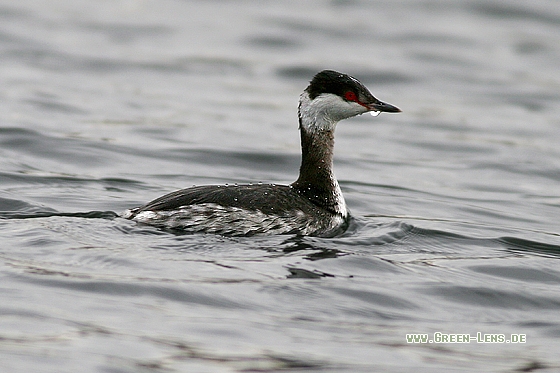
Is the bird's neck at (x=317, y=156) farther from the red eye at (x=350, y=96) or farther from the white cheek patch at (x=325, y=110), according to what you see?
the red eye at (x=350, y=96)

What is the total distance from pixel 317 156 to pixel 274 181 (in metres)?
2.81

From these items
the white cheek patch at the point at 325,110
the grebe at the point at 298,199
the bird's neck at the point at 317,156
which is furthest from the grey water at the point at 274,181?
the white cheek patch at the point at 325,110

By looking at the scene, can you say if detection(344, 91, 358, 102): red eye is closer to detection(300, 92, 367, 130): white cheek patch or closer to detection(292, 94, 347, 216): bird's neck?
detection(300, 92, 367, 130): white cheek patch

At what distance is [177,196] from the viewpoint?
8852 millimetres

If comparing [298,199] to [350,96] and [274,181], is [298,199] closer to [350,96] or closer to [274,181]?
[350,96]

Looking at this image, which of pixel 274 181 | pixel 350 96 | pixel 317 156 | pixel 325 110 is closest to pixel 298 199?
pixel 317 156

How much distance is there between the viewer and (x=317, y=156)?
9.79 meters

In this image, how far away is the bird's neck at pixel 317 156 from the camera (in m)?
9.68

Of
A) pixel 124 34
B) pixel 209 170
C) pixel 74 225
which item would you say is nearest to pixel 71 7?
pixel 124 34

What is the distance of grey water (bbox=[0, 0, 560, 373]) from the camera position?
673 centimetres

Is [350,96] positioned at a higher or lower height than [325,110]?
higher

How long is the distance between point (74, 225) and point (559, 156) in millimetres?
8112

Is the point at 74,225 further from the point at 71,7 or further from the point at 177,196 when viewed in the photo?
the point at 71,7

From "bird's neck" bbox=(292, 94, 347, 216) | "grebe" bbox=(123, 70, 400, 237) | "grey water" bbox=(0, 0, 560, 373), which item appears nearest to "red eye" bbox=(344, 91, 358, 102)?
"grebe" bbox=(123, 70, 400, 237)
